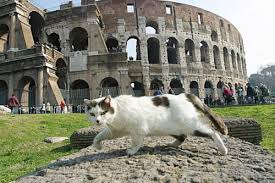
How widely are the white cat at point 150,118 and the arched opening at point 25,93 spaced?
21933 millimetres

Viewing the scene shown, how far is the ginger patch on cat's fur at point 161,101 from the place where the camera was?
13.5ft

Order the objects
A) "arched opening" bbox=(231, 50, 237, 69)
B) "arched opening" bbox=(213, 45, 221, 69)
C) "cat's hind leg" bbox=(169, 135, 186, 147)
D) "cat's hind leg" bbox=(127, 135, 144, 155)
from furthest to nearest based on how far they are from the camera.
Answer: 1. "arched opening" bbox=(231, 50, 237, 69)
2. "arched opening" bbox=(213, 45, 221, 69)
3. "cat's hind leg" bbox=(169, 135, 186, 147)
4. "cat's hind leg" bbox=(127, 135, 144, 155)

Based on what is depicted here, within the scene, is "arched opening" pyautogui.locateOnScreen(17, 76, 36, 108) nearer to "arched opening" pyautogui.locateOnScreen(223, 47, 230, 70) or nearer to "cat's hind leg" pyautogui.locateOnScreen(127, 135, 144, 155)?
"cat's hind leg" pyautogui.locateOnScreen(127, 135, 144, 155)

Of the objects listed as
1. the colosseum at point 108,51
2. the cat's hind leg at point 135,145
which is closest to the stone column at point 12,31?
the colosseum at point 108,51

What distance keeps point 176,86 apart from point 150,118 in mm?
28811

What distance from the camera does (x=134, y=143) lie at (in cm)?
407

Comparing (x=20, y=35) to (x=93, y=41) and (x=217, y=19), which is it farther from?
(x=217, y=19)

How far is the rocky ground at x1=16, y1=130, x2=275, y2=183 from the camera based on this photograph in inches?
133

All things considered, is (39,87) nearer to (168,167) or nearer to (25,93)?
(25,93)

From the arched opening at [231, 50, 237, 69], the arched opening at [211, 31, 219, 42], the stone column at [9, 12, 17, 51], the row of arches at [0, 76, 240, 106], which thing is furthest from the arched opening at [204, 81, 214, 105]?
the stone column at [9, 12, 17, 51]

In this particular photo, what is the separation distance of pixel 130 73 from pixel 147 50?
461 cm

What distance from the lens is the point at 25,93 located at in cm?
2573

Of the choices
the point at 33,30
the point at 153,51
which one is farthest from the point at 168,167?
the point at 33,30

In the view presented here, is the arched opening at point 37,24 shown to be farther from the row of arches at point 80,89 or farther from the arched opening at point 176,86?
the arched opening at point 176,86
